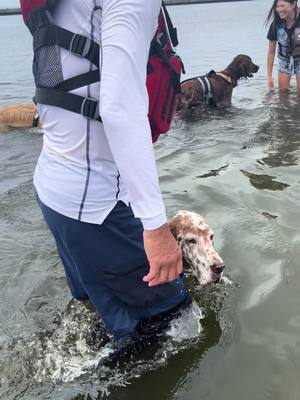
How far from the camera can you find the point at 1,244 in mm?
5086

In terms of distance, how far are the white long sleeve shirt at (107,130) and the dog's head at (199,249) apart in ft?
4.58

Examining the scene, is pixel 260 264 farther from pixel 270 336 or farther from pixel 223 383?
pixel 223 383

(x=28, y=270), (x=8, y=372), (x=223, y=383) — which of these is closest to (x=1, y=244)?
(x=28, y=270)

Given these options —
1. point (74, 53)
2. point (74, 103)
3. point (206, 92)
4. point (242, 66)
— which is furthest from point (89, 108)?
point (242, 66)

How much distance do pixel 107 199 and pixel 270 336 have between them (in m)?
1.78

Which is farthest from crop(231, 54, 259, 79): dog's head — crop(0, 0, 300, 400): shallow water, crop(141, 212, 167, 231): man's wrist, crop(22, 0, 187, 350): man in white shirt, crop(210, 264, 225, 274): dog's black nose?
crop(141, 212, 167, 231): man's wrist

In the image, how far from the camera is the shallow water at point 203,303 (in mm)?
2988

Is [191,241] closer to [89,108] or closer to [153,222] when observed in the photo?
[153,222]

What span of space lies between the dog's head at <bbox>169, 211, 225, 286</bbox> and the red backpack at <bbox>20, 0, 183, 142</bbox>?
5.02ft

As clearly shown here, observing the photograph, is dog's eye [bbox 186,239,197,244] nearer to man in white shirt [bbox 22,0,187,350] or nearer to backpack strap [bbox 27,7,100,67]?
man in white shirt [bbox 22,0,187,350]

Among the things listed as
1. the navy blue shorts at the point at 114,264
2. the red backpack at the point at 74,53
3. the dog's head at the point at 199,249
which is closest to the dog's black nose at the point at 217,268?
the dog's head at the point at 199,249

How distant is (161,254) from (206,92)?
8.84m

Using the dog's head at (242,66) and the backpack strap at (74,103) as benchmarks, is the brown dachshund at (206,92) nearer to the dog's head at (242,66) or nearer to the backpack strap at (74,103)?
the dog's head at (242,66)

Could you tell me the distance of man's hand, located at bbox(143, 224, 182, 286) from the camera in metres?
2.01
